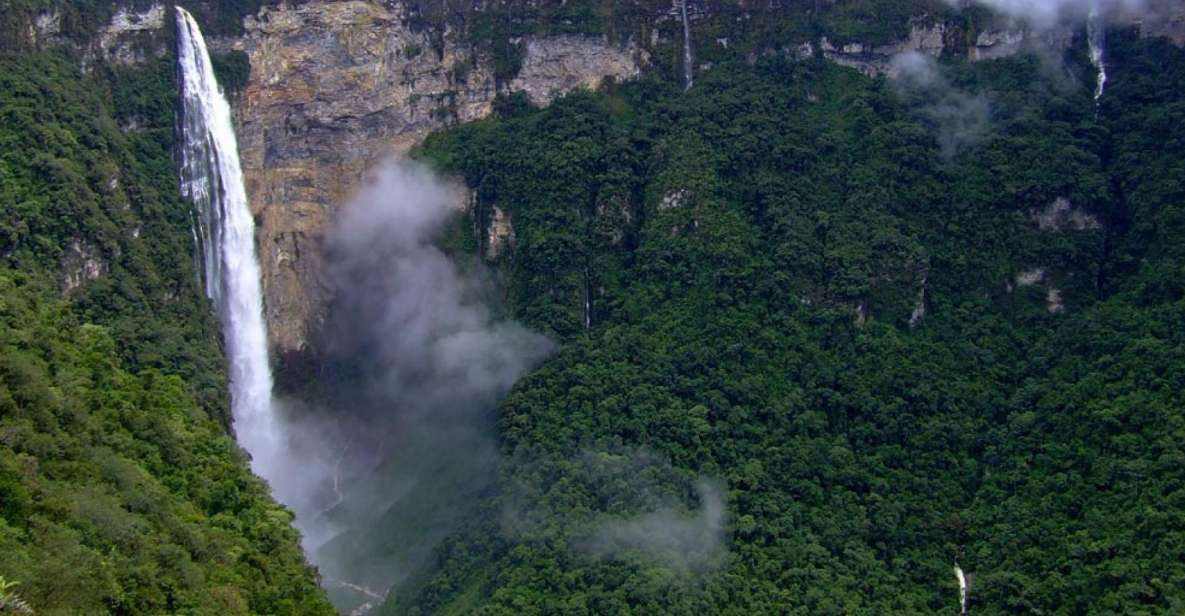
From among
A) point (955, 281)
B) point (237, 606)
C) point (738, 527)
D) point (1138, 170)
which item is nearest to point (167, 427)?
point (237, 606)

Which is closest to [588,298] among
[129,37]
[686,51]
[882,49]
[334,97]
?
[686,51]

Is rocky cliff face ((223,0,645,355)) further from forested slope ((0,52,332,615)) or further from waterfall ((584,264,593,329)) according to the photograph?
waterfall ((584,264,593,329))

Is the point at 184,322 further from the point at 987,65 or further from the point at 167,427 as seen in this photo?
the point at 987,65

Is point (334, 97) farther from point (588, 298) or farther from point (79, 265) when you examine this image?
point (79, 265)

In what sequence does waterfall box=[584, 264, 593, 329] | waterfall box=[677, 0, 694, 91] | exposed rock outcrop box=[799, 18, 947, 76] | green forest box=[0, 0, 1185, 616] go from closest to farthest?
green forest box=[0, 0, 1185, 616]
waterfall box=[584, 264, 593, 329]
exposed rock outcrop box=[799, 18, 947, 76]
waterfall box=[677, 0, 694, 91]

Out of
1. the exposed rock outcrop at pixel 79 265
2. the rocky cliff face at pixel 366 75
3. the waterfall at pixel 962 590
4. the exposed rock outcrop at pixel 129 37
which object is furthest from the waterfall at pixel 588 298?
the exposed rock outcrop at pixel 129 37

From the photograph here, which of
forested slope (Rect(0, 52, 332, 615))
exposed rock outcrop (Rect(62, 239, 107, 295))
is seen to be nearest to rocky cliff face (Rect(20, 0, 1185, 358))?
forested slope (Rect(0, 52, 332, 615))
